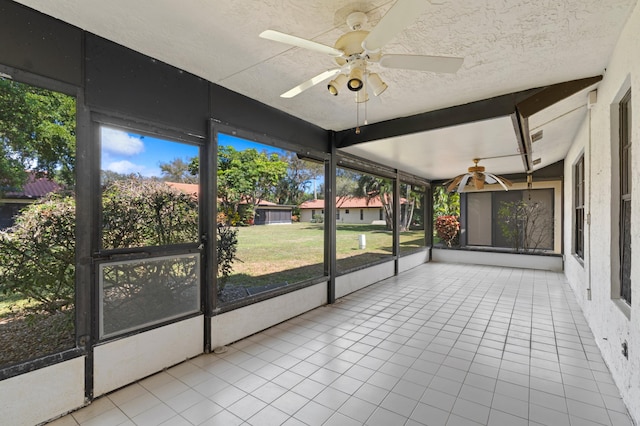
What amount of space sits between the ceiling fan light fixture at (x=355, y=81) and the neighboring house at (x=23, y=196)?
2.17 meters

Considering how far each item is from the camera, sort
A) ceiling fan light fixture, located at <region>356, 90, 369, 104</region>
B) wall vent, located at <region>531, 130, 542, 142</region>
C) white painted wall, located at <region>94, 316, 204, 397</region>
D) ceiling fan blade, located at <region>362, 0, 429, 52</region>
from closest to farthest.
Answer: ceiling fan blade, located at <region>362, 0, 429, 52</region> → white painted wall, located at <region>94, 316, 204, 397</region> → ceiling fan light fixture, located at <region>356, 90, 369, 104</region> → wall vent, located at <region>531, 130, 542, 142</region>

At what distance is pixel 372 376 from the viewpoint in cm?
240

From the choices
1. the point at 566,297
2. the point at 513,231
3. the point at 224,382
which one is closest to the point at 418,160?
the point at 566,297

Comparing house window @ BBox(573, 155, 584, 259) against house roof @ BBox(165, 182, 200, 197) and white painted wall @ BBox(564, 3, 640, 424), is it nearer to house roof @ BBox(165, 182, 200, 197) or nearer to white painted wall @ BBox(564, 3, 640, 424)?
white painted wall @ BBox(564, 3, 640, 424)

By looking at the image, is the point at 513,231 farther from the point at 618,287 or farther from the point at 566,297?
the point at 618,287

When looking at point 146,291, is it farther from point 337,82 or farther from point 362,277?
point 362,277

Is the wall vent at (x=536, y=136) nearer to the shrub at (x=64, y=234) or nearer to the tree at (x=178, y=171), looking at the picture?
the tree at (x=178, y=171)

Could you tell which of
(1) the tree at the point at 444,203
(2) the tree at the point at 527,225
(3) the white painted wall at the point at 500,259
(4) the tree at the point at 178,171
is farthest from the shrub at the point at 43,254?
(2) the tree at the point at 527,225

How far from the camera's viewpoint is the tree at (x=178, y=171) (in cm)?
261

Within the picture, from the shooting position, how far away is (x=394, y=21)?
1.33 metres

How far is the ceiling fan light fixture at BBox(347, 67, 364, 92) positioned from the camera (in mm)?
1742

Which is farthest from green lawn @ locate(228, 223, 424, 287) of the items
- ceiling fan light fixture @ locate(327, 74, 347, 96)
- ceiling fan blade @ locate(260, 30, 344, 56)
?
ceiling fan blade @ locate(260, 30, 344, 56)

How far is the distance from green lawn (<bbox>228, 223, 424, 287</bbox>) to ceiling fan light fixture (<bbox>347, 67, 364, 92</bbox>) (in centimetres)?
332

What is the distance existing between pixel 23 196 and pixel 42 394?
1.28 metres
